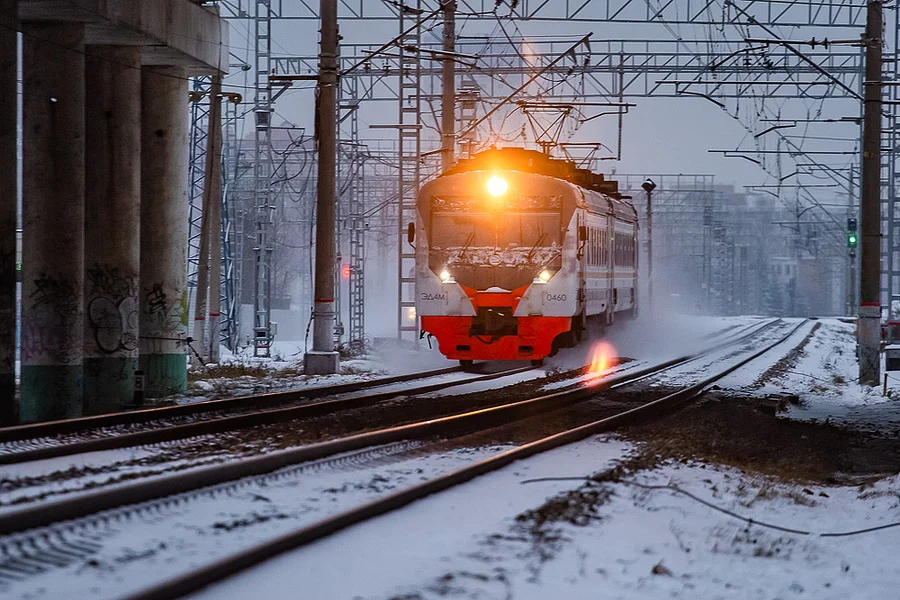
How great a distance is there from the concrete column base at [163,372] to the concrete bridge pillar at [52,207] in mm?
2594

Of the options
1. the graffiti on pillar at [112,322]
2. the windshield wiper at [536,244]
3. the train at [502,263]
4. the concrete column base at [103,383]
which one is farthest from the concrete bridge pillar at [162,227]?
the windshield wiper at [536,244]

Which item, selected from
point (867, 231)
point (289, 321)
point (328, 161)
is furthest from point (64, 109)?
point (289, 321)

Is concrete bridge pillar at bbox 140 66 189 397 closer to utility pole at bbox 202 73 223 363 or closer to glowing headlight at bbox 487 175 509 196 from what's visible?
glowing headlight at bbox 487 175 509 196

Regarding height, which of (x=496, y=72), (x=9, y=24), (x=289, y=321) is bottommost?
(x=289, y=321)

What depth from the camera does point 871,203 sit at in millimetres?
21109

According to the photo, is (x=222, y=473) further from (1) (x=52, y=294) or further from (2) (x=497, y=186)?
(2) (x=497, y=186)

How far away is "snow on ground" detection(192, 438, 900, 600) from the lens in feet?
18.3

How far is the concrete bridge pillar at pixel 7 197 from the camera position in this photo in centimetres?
1350

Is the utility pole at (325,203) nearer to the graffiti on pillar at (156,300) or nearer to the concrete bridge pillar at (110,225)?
the graffiti on pillar at (156,300)

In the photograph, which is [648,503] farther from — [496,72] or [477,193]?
[496,72]

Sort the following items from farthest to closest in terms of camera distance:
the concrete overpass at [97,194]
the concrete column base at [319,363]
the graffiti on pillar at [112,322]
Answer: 1. the concrete column base at [319,363]
2. the graffiti on pillar at [112,322]
3. the concrete overpass at [97,194]

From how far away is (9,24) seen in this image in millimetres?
13516

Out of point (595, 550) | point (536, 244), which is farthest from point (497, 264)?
point (595, 550)

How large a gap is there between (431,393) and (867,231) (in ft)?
30.2
